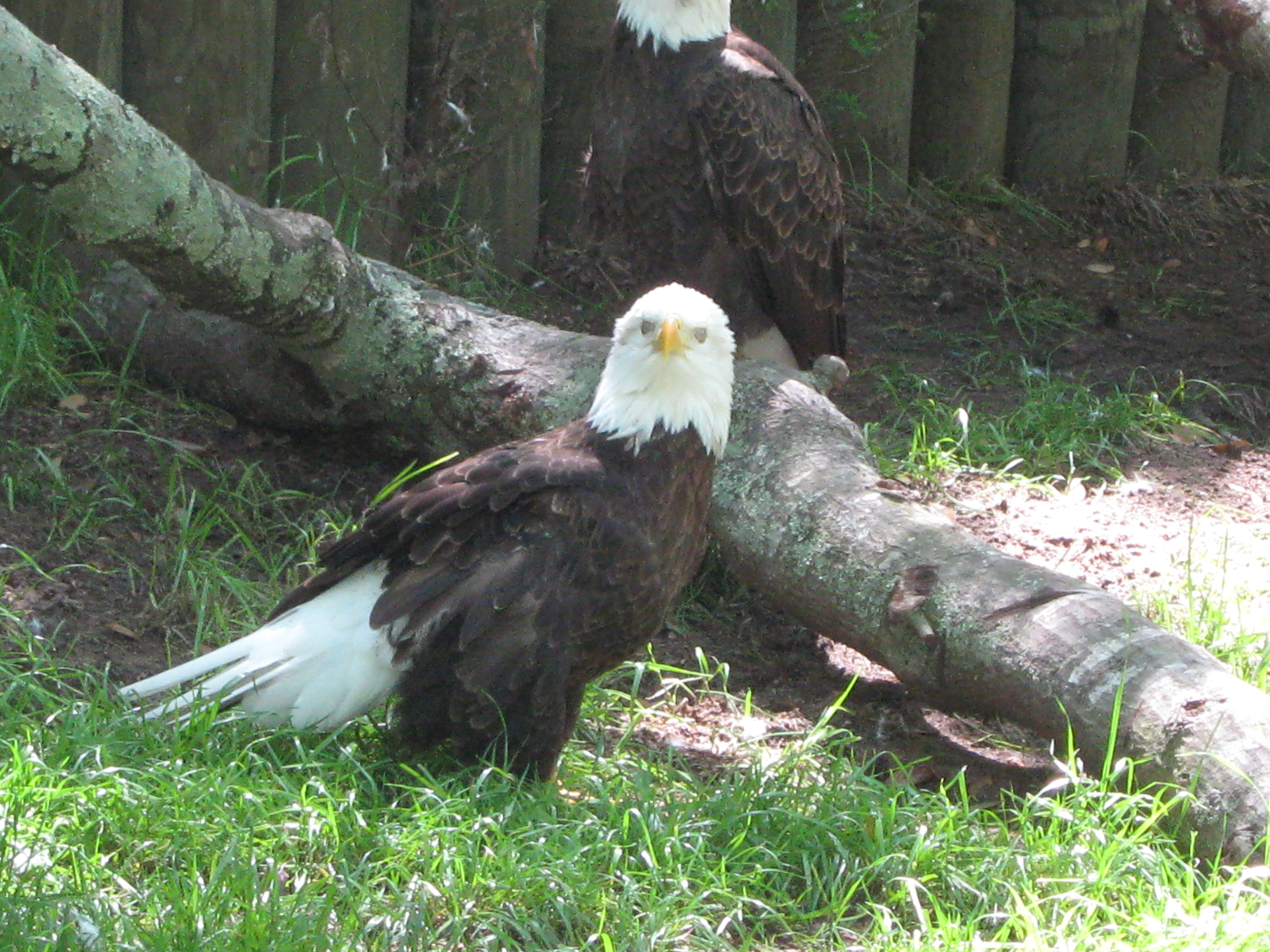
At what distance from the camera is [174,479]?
4.15 metres

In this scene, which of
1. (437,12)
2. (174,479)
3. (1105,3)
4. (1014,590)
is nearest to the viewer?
(1014,590)

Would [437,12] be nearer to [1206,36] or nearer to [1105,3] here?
[1206,36]

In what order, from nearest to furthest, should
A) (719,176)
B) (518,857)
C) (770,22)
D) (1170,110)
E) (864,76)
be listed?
(518,857) < (719,176) < (770,22) < (864,76) < (1170,110)

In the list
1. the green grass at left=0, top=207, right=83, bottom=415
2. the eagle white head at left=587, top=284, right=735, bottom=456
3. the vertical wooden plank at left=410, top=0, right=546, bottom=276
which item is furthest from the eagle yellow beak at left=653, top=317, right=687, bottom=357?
the vertical wooden plank at left=410, top=0, right=546, bottom=276

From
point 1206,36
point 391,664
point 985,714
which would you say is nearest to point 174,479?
point 391,664

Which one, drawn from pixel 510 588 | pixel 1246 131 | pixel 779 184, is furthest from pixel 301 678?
pixel 1246 131

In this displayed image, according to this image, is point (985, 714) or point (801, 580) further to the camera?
point (801, 580)

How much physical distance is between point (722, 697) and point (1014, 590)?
831mm

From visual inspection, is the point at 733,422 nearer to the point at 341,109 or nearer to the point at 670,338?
the point at 670,338

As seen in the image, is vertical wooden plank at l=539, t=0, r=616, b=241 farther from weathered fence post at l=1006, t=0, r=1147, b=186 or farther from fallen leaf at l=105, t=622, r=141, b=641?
fallen leaf at l=105, t=622, r=141, b=641

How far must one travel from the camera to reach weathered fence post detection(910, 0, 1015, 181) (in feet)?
21.8

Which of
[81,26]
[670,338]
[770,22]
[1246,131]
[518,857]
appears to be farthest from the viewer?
[1246,131]

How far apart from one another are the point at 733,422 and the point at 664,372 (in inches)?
38.3

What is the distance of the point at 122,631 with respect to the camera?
12.0 ft
